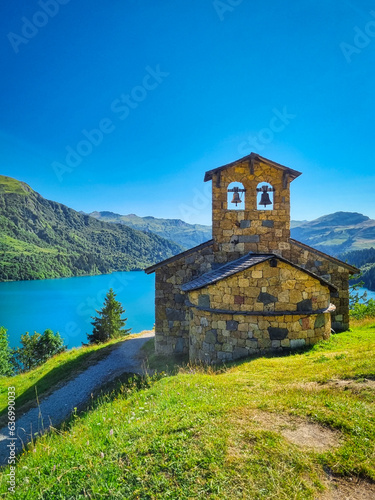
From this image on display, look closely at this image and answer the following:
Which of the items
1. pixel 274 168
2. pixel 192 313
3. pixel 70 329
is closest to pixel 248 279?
pixel 192 313

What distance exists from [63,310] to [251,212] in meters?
71.9

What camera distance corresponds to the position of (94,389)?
9.80 metres

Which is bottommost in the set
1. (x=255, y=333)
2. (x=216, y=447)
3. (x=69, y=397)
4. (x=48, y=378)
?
(x=48, y=378)

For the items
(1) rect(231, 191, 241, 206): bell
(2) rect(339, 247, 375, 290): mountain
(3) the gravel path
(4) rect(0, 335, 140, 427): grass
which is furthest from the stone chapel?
(2) rect(339, 247, 375, 290): mountain

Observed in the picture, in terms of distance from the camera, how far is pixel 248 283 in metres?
8.21

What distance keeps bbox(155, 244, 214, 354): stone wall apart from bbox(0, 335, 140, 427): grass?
4079 mm

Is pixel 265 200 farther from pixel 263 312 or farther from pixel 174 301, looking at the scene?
pixel 174 301

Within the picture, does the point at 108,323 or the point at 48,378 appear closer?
the point at 48,378

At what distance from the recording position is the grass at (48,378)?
1067 centimetres

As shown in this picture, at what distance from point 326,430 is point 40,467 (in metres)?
3.60

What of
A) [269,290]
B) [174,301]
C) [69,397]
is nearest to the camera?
[269,290]

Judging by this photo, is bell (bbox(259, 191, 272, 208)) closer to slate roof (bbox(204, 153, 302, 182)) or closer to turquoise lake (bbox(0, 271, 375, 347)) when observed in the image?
slate roof (bbox(204, 153, 302, 182))

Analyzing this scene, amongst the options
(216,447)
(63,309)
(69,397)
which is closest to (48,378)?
(69,397)

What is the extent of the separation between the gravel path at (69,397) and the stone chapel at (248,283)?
203 cm
